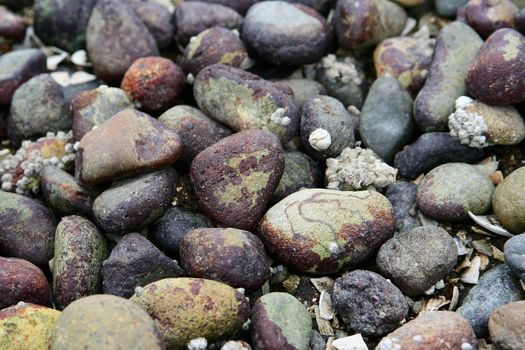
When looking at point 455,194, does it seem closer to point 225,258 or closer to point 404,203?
point 404,203

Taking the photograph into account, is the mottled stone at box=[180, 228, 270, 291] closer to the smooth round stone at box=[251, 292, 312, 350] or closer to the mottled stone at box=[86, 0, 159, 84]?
the smooth round stone at box=[251, 292, 312, 350]

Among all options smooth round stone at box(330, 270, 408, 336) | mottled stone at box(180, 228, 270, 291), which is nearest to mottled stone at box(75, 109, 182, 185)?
mottled stone at box(180, 228, 270, 291)

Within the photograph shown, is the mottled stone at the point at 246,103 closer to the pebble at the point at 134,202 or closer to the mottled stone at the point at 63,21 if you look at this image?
the pebble at the point at 134,202

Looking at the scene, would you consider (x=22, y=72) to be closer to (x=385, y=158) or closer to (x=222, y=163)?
(x=222, y=163)

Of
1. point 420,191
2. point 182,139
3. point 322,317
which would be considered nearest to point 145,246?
point 182,139

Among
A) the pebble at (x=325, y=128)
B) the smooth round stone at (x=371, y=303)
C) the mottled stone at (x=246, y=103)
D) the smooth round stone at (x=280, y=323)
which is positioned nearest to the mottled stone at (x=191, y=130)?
the mottled stone at (x=246, y=103)

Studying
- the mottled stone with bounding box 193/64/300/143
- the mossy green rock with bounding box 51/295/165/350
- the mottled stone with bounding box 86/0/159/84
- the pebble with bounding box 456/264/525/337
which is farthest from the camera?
the mottled stone with bounding box 86/0/159/84
